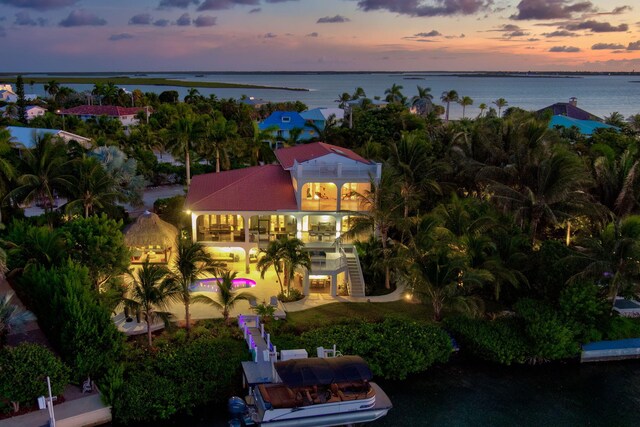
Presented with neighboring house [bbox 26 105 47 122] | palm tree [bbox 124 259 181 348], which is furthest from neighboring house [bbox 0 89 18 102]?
palm tree [bbox 124 259 181 348]

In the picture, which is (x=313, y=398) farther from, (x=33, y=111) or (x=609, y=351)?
(x=33, y=111)

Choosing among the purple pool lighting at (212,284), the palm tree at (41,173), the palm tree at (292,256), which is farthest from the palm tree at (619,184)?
the palm tree at (41,173)

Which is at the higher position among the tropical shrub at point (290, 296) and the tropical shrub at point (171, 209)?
the tropical shrub at point (171, 209)

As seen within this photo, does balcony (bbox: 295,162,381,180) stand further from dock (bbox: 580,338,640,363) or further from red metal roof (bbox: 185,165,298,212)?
dock (bbox: 580,338,640,363)

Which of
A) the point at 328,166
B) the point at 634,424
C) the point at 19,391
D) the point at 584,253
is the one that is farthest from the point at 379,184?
the point at 19,391

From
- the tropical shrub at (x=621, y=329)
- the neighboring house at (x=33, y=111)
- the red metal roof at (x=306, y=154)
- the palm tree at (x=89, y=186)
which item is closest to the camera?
the tropical shrub at (x=621, y=329)

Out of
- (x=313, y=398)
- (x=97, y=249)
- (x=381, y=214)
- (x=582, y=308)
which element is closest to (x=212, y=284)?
(x=97, y=249)

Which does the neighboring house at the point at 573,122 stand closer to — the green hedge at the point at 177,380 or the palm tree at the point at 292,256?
the palm tree at the point at 292,256
